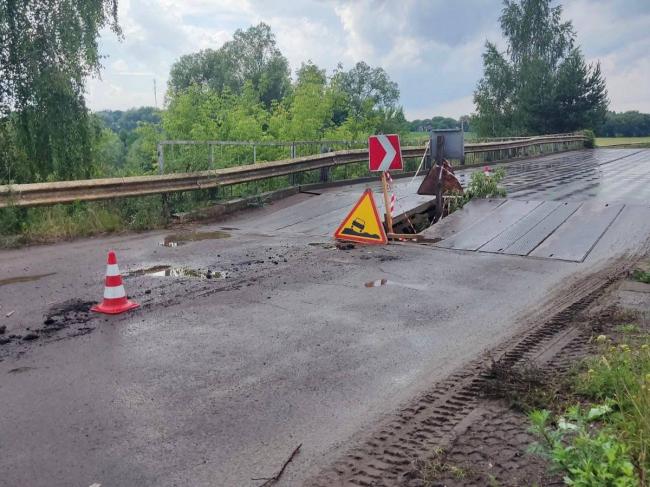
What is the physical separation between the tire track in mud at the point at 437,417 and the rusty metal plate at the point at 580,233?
3406mm

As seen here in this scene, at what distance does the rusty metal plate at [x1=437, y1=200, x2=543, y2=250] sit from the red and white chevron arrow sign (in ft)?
5.56

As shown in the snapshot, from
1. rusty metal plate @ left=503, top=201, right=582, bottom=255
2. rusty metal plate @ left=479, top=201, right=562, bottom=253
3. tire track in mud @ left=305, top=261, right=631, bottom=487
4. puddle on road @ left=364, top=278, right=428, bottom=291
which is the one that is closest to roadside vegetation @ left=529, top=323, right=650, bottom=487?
tire track in mud @ left=305, top=261, right=631, bottom=487

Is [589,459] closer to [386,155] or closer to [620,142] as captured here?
[386,155]

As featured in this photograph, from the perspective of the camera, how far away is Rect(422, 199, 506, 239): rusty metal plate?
10883 millimetres

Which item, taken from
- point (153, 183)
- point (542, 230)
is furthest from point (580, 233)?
point (153, 183)

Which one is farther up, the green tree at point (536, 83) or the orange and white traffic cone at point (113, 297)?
the green tree at point (536, 83)

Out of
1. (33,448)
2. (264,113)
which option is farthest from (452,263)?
(264,113)

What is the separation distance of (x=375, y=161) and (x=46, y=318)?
6.59 metres

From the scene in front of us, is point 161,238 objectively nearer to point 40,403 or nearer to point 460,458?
point 40,403

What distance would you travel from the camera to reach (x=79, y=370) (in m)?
4.82

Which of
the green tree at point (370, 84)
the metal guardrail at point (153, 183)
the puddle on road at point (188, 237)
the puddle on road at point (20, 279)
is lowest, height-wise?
the puddle on road at point (20, 279)

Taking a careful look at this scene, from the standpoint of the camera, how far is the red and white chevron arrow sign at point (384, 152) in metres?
10.8

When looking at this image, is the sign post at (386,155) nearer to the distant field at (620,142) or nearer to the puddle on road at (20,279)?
the puddle on road at (20,279)

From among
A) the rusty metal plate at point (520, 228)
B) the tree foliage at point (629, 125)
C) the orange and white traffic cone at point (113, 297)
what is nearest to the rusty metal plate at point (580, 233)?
the rusty metal plate at point (520, 228)
